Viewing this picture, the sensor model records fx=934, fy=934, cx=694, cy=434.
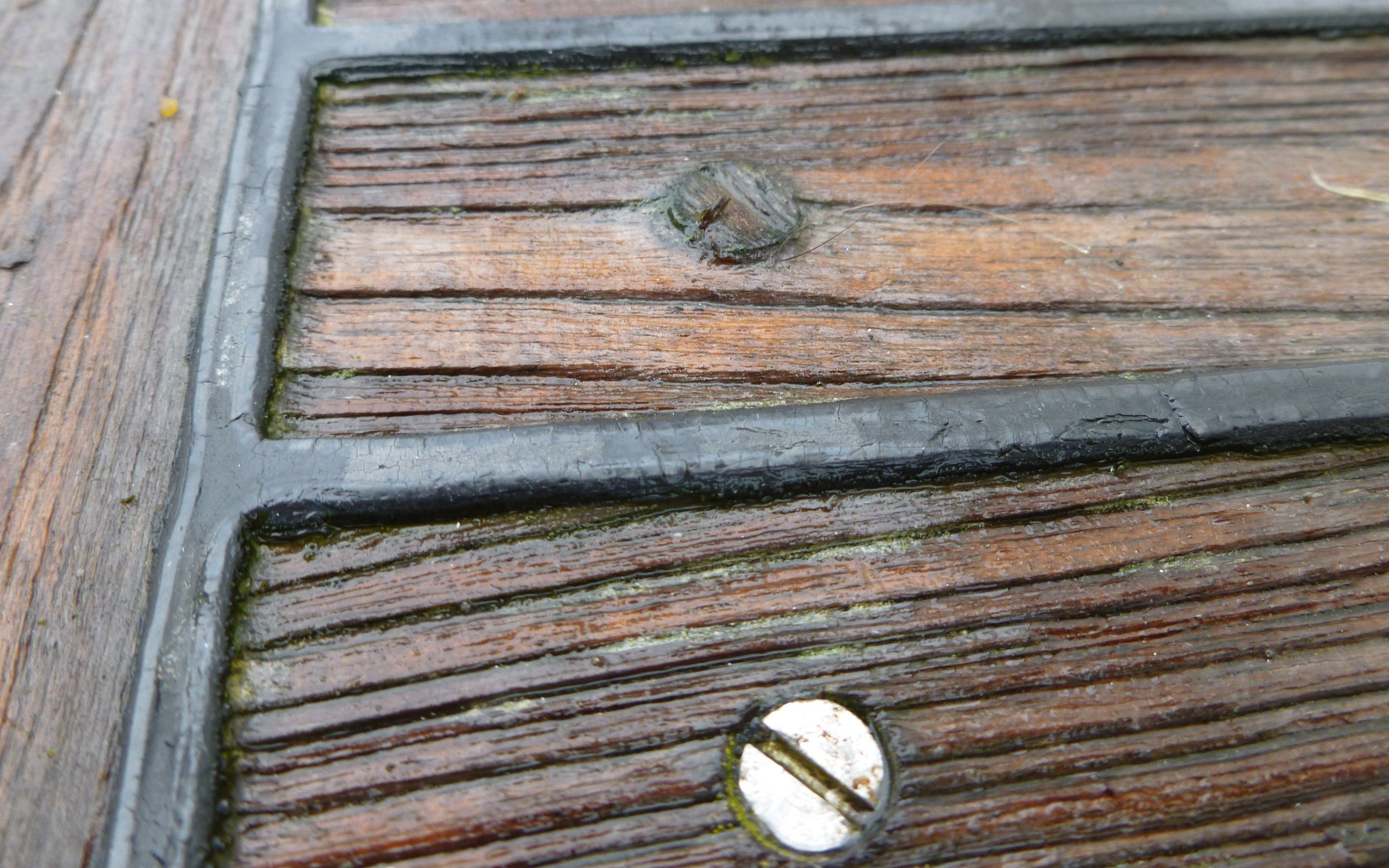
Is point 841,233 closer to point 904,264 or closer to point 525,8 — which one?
point 904,264

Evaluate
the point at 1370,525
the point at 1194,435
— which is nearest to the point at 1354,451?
the point at 1370,525

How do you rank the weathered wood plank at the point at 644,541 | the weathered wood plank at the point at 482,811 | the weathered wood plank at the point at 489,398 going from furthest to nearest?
the weathered wood plank at the point at 489,398 → the weathered wood plank at the point at 644,541 → the weathered wood plank at the point at 482,811

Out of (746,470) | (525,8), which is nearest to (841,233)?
(746,470)

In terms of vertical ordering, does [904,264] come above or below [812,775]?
above

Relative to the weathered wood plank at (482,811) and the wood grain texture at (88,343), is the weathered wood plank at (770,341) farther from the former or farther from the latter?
the weathered wood plank at (482,811)

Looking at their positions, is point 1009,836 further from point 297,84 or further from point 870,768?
point 297,84

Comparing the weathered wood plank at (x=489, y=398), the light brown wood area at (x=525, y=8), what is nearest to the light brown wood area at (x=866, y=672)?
the weathered wood plank at (x=489, y=398)
